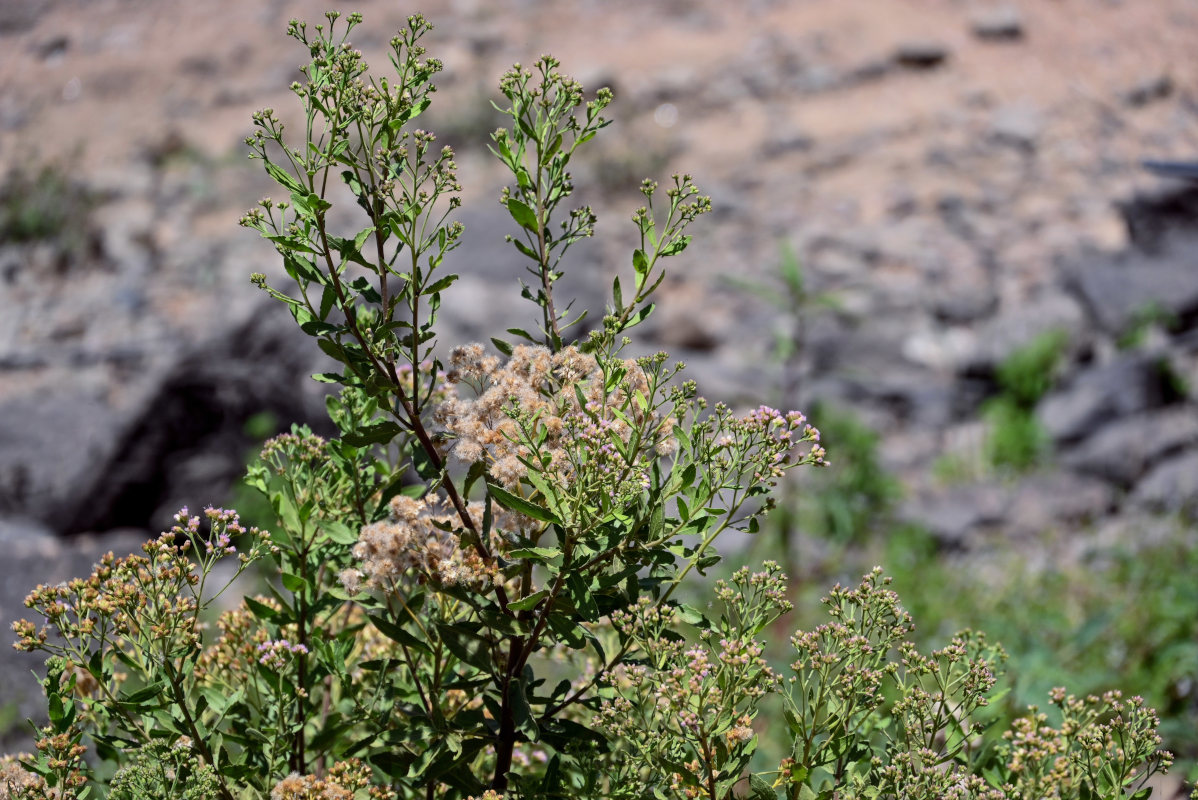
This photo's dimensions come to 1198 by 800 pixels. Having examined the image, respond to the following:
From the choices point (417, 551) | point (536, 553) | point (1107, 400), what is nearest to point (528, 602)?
point (536, 553)

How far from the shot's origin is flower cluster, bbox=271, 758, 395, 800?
1.27 metres

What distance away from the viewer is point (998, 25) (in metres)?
12.0

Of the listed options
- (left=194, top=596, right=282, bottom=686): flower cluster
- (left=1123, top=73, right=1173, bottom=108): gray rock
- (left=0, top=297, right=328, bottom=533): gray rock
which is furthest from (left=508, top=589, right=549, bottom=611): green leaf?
(left=1123, top=73, right=1173, bottom=108): gray rock

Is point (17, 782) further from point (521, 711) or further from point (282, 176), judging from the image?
point (282, 176)

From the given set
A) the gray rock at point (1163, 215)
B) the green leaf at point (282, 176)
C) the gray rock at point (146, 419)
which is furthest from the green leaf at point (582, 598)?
the gray rock at point (1163, 215)

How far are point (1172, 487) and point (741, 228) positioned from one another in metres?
4.53

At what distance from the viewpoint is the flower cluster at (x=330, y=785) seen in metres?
1.27

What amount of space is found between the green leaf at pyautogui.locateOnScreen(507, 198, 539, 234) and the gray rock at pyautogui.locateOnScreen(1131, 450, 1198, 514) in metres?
5.97

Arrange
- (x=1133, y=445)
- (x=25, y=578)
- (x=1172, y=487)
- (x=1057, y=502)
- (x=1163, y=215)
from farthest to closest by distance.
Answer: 1. (x=1163, y=215)
2. (x=1133, y=445)
3. (x=1057, y=502)
4. (x=1172, y=487)
5. (x=25, y=578)

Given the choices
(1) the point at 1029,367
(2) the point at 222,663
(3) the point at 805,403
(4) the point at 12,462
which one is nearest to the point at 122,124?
(4) the point at 12,462

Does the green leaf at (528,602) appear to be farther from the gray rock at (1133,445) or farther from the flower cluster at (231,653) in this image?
the gray rock at (1133,445)

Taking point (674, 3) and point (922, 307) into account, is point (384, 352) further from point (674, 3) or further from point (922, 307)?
point (674, 3)

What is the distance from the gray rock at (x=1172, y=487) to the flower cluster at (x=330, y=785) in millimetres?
6109

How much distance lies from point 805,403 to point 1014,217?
3.64 meters
